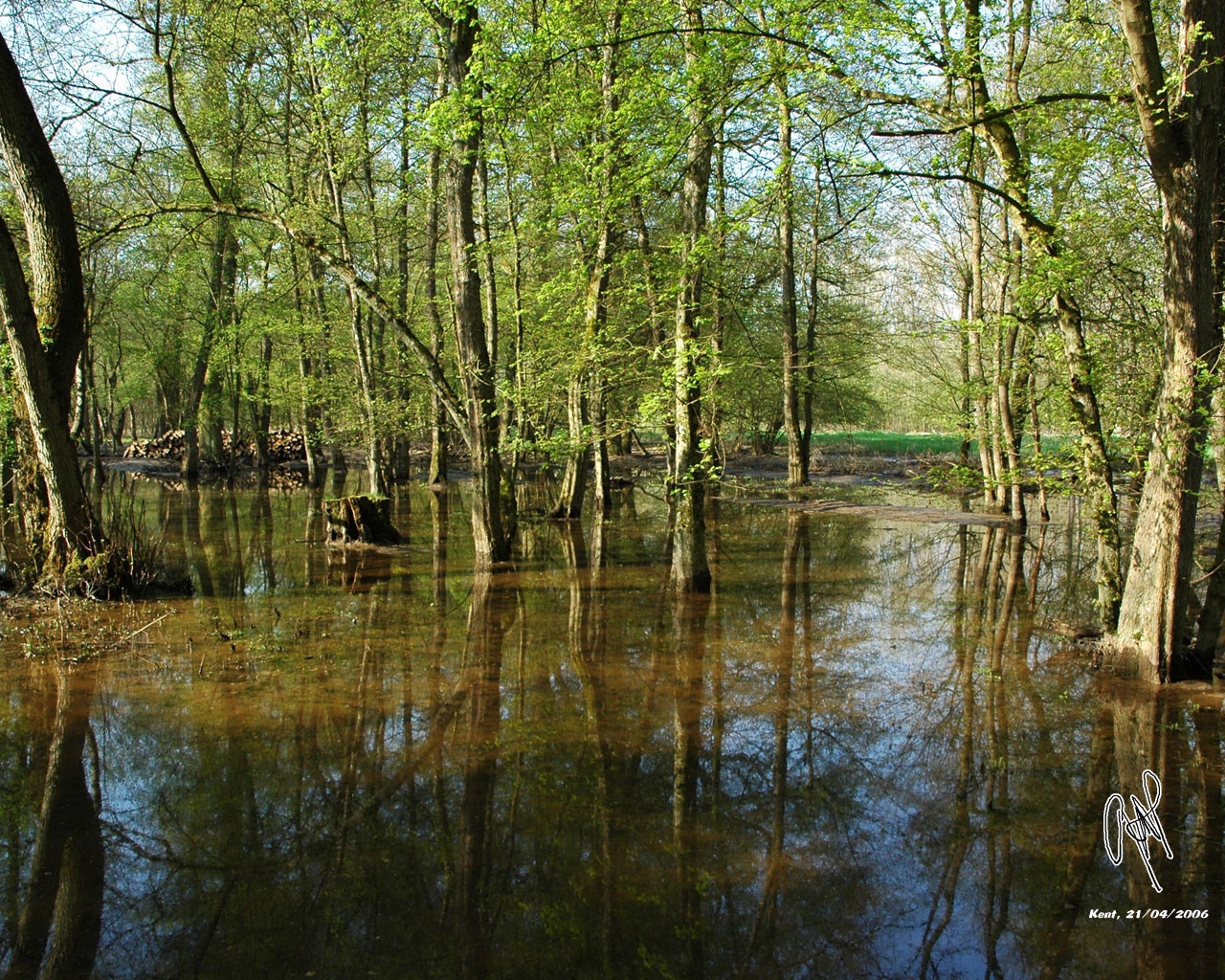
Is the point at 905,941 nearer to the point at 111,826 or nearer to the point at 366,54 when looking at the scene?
the point at 111,826

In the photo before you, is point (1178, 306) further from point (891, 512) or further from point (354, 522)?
point (891, 512)

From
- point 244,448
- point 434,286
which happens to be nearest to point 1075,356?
point 434,286

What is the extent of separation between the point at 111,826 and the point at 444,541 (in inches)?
413

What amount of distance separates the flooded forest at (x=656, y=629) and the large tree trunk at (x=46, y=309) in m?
0.05

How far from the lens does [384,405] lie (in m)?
17.1

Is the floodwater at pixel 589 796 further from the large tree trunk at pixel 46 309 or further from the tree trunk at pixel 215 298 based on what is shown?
the tree trunk at pixel 215 298

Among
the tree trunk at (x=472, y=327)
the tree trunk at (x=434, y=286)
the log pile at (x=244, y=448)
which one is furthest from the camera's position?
the log pile at (x=244, y=448)

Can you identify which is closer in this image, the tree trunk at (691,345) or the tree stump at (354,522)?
the tree trunk at (691,345)

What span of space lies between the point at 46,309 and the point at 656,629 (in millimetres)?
7941

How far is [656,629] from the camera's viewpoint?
8.95 m

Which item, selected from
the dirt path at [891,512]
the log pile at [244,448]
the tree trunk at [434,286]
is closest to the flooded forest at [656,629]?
the tree trunk at [434,286]

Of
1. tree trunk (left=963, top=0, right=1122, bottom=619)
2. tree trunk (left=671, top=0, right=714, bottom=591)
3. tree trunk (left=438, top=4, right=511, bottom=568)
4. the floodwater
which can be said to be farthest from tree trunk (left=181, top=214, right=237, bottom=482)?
tree trunk (left=963, top=0, right=1122, bottom=619)

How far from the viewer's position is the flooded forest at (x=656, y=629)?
383 cm

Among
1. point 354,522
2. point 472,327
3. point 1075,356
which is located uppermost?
point 472,327
